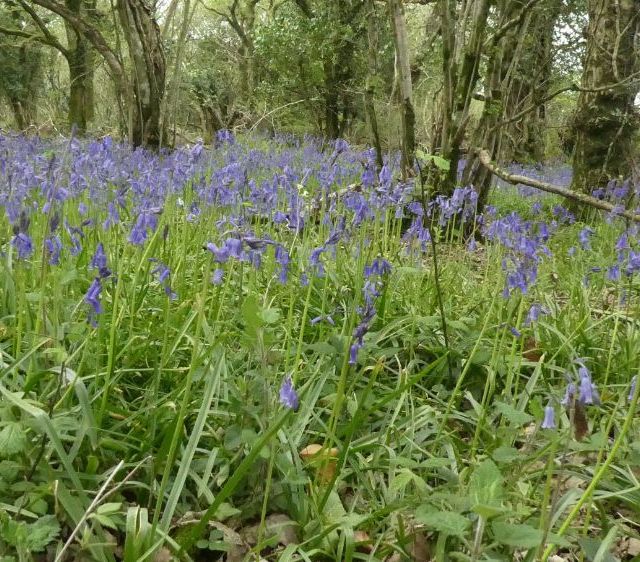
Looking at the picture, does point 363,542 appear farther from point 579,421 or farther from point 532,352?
point 532,352

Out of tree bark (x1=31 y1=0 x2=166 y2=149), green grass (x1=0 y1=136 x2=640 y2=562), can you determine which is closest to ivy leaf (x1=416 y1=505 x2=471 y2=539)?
green grass (x1=0 y1=136 x2=640 y2=562)

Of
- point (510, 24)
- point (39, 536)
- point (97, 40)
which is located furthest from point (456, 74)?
point (97, 40)

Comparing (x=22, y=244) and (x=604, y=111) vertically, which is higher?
(x=604, y=111)

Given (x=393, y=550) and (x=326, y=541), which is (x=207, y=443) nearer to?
(x=326, y=541)

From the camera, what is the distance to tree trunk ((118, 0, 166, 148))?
26.5 feet

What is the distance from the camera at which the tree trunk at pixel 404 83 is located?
15.5 feet

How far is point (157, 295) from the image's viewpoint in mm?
2992

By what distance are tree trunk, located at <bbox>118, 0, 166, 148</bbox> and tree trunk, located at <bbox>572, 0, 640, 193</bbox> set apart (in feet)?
17.7

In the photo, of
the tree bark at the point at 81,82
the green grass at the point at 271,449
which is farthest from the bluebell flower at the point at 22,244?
the tree bark at the point at 81,82

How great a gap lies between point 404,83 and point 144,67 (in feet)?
16.2

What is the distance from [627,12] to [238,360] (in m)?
6.61

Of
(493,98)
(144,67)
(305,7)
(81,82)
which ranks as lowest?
(493,98)

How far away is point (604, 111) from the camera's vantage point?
275 inches

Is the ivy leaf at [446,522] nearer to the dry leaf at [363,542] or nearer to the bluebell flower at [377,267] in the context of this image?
the dry leaf at [363,542]
